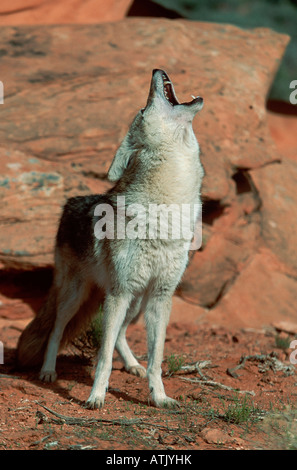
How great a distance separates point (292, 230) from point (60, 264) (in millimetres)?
4545

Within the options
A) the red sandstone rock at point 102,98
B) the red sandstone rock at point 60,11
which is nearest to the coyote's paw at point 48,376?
the red sandstone rock at point 102,98

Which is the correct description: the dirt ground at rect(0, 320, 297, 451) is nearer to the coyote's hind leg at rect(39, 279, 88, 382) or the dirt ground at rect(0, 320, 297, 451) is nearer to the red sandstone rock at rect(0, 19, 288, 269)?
the coyote's hind leg at rect(39, 279, 88, 382)

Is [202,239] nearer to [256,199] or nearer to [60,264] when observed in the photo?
[256,199]

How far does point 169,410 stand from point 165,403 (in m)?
0.10

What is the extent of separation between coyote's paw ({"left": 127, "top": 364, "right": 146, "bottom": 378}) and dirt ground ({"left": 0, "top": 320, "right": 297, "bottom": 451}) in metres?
0.06

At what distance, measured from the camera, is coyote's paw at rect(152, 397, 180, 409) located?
4.39m

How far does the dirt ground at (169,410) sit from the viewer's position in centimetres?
353

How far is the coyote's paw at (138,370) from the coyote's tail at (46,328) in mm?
602

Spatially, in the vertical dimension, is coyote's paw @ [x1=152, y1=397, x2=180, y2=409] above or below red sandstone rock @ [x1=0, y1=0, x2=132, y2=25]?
below

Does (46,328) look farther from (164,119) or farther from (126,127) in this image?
(126,127)

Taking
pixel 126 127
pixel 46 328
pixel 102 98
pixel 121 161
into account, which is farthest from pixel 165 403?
pixel 102 98

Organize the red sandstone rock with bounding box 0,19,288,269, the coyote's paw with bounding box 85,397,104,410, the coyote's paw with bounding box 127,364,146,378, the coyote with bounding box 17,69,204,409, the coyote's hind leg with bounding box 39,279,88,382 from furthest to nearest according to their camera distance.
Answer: the red sandstone rock with bounding box 0,19,288,269 < the coyote's paw with bounding box 127,364,146,378 < the coyote's hind leg with bounding box 39,279,88,382 < the coyote with bounding box 17,69,204,409 < the coyote's paw with bounding box 85,397,104,410

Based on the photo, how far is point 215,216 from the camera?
28.4 ft

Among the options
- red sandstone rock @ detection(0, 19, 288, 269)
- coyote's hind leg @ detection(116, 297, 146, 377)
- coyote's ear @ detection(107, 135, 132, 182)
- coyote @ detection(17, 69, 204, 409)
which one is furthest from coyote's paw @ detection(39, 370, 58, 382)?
red sandstone rock @ detection(0, 19, 288, 269)
